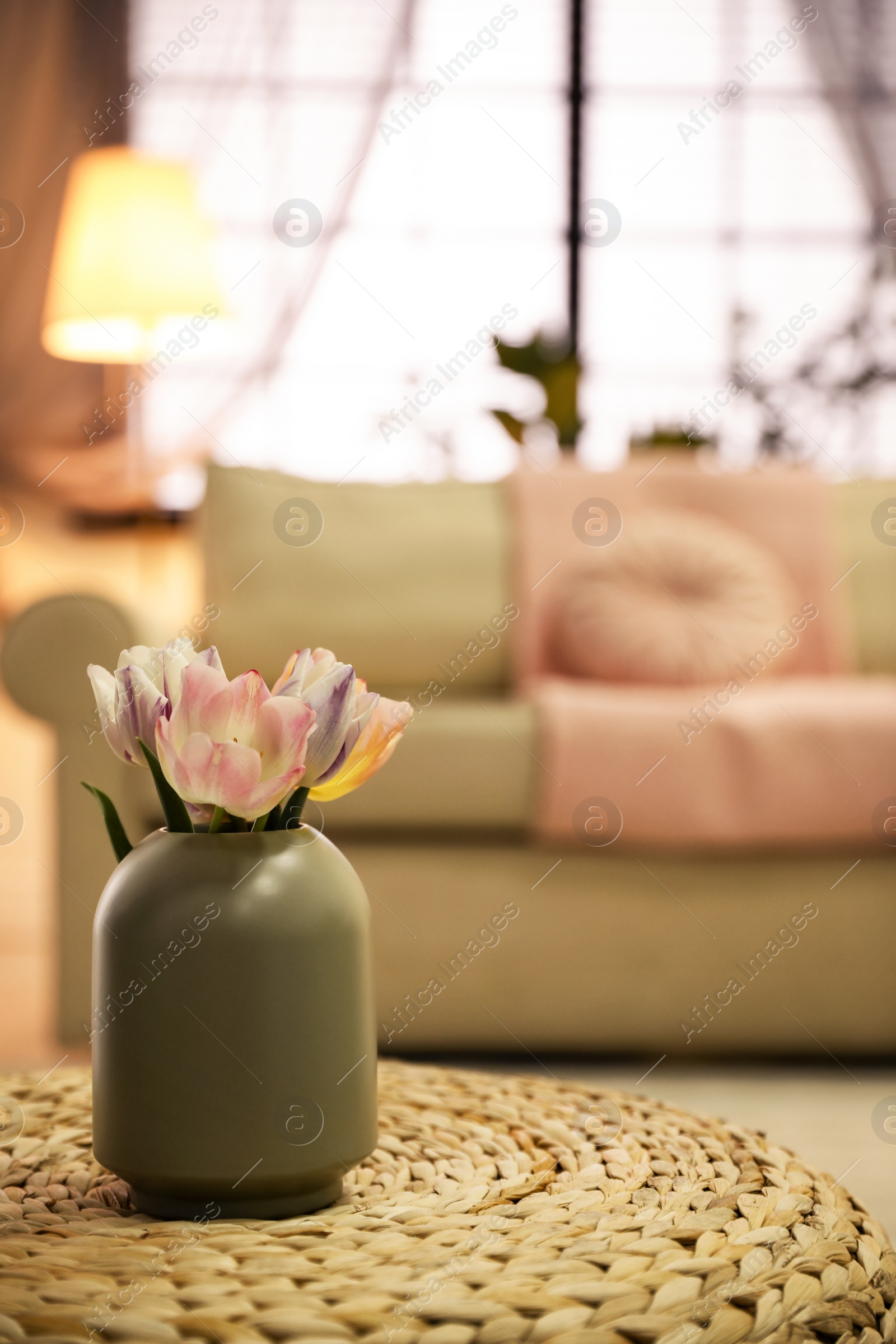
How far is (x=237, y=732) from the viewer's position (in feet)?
1.86

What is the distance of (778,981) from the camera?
168cm

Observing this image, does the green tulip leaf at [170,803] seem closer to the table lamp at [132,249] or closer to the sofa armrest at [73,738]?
the sofa armrest at [73,738]

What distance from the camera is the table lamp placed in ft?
9.16

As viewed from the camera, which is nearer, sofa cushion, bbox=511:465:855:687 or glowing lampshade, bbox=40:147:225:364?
sofa cushion, bbox=511:465:855:687

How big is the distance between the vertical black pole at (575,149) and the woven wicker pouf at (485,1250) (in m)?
3.74

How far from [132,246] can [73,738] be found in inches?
60.7

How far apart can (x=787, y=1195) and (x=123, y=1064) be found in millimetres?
324

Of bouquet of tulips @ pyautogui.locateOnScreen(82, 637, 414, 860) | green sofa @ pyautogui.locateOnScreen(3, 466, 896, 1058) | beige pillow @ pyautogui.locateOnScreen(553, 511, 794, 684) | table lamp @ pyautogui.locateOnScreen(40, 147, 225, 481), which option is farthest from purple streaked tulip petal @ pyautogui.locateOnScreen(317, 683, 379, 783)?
table lamp @ pyautogui.locateOnScreen(40, 147, 225, 481)

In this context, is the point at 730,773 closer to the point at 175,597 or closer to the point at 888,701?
the point at 888,701

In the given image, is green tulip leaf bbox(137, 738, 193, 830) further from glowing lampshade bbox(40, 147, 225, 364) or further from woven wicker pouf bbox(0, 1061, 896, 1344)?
glowing lampshade bbox(40, 147, 225, 364)

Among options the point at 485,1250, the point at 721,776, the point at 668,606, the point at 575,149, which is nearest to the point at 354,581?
the point at 668,606

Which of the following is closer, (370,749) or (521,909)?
(370,749)

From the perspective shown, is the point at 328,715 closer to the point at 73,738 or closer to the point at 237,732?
the point at 237,732

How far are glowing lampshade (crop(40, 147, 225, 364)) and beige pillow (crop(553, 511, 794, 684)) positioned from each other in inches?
49.3
